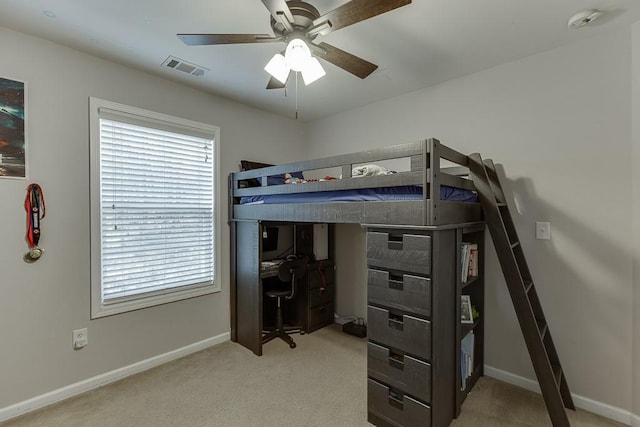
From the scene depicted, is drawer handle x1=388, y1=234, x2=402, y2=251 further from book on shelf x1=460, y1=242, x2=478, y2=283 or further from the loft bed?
book on shelf x1=460, y1=242, x2=478, y2=283

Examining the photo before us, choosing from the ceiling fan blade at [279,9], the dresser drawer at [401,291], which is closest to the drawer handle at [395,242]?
the dresser drawer at [401,291]

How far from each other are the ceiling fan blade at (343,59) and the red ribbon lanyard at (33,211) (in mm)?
2019

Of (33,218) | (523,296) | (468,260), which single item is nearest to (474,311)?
(468,260)

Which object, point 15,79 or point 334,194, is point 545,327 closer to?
point 334,194

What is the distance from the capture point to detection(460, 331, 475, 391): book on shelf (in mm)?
1995

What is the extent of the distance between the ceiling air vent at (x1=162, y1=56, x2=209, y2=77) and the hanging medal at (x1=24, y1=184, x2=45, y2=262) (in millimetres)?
1249

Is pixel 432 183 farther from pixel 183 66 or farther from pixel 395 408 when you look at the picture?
pixel 183 66

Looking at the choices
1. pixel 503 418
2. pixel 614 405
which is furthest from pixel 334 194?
pixel 614 405

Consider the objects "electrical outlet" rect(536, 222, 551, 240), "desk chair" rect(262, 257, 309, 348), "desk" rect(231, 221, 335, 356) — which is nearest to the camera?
"electrical outlet" rect(536, 222, 551, 240)

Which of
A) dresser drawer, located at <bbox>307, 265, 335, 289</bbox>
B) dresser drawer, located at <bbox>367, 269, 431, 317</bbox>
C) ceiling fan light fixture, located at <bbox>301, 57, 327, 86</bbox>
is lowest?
dresser drawer, located at <bbox>307, 265, 335, 289</bbox>

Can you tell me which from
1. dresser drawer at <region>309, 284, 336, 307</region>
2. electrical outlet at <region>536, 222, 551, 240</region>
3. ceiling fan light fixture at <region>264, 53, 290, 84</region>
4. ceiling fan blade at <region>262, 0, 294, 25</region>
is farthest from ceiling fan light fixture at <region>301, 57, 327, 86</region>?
dresser drawer at <region>309, 284, 336, 307</region>

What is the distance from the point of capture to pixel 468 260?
2090mm

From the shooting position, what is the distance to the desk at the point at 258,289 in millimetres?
2709

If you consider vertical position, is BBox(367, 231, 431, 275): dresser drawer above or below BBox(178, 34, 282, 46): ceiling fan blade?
below
